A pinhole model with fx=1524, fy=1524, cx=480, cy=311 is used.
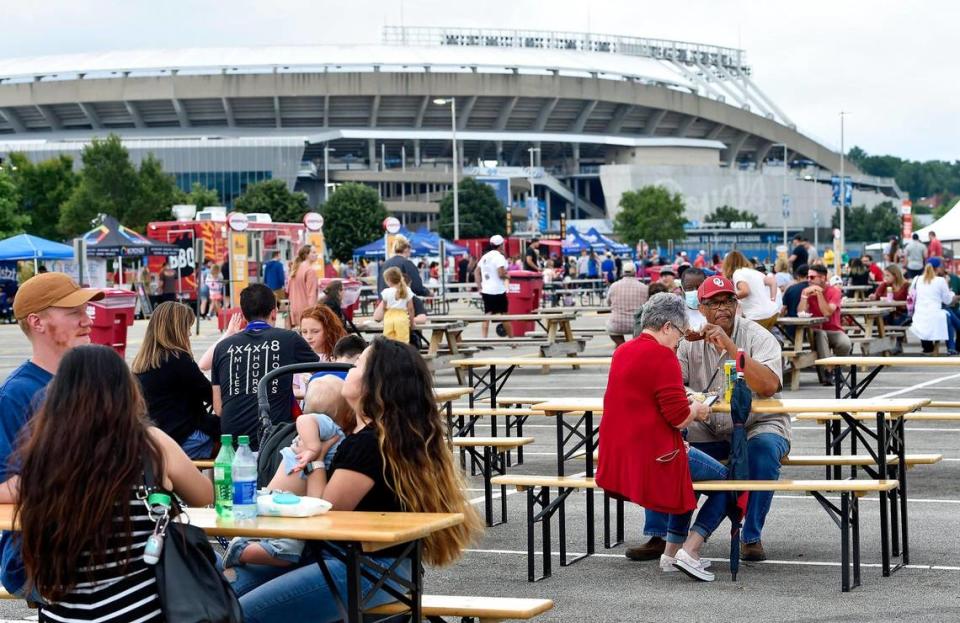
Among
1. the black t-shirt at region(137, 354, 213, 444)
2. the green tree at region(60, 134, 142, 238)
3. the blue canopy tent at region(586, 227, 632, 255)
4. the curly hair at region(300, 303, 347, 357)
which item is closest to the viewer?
the black t-shirt at region(137, 354, 213, 444)

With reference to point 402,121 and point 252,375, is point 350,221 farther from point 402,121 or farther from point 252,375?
point 252,375

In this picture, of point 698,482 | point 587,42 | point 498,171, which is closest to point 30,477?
point 698,482

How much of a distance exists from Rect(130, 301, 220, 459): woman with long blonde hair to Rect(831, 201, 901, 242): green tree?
136 metres

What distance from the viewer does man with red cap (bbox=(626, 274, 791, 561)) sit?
832 cm

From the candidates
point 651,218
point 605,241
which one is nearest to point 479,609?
point 605,241

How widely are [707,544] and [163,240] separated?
3805 centimetres

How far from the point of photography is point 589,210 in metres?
140

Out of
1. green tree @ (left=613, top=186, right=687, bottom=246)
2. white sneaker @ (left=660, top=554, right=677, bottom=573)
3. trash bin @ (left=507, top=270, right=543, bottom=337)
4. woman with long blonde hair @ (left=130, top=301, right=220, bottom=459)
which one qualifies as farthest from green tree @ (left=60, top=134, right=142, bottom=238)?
white sneaker @ (left=660, top=554, right=677, bottom=573)

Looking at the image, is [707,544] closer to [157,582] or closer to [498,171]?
[157,582]

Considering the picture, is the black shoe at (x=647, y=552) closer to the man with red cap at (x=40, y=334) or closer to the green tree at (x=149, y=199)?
the man with red cap at (x=40, y=334)

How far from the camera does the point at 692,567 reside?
794 cm

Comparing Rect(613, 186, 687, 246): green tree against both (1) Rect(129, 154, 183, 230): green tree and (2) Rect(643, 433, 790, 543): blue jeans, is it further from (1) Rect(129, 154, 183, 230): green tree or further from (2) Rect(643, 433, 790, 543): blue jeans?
(2) Rect(643, 433, 790, 543): blue jeans

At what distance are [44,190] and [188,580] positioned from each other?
269 feet

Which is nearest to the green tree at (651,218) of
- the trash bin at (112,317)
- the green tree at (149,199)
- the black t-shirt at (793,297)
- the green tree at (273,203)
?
the green tree at (273,203)
